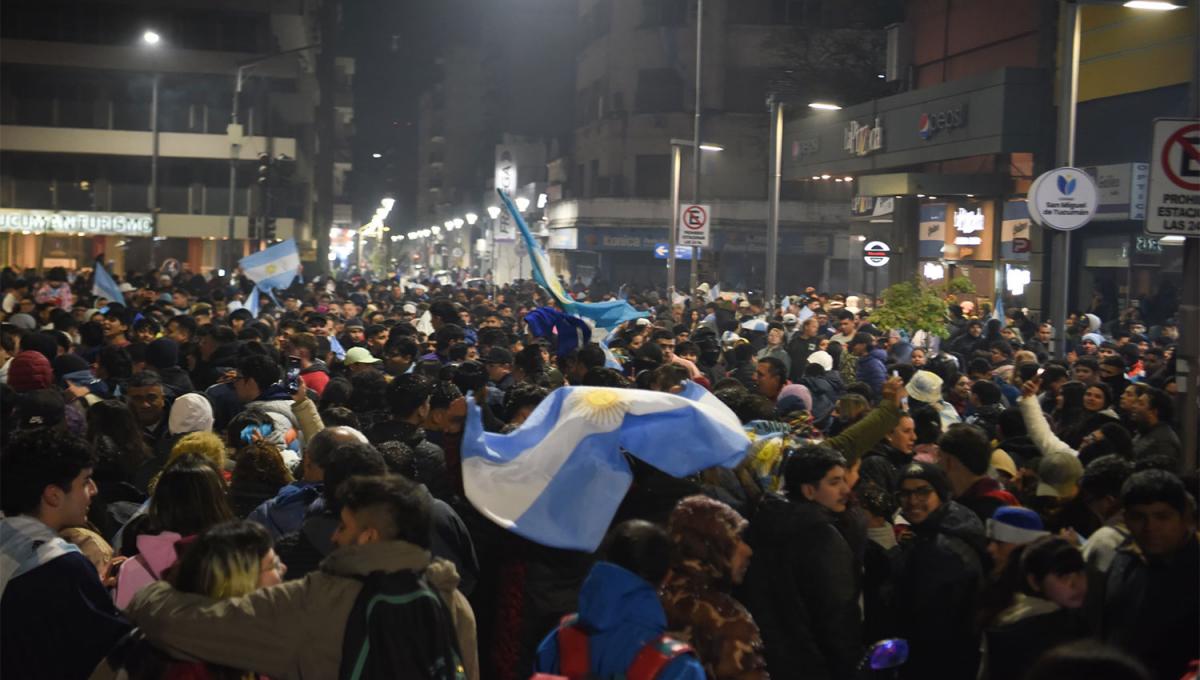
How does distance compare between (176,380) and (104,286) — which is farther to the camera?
(104,286)

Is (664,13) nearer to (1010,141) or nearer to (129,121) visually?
(129,121)

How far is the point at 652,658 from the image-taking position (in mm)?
4062

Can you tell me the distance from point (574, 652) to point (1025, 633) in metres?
1.71

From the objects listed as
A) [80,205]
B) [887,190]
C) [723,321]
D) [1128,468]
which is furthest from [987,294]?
[80,205]

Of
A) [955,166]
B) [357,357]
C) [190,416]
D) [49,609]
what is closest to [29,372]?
[190,416]

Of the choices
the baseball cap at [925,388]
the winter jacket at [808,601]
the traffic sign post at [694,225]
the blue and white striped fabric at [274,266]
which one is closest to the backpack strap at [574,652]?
the winter jacket at [808,601]

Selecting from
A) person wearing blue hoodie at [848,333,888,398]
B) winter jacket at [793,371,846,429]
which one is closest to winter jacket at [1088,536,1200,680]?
winter jacket at [793,371,846,429]

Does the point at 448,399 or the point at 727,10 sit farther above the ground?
the point at 727,10

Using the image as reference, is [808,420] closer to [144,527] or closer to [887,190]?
[144,527]

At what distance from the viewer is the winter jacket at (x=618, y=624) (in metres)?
4.10

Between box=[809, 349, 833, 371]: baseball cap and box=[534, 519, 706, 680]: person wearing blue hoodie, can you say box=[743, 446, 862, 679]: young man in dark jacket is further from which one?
box=[809, 349, 833, 371]: baseball cap

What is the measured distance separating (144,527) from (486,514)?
1.41m

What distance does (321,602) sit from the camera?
413cm

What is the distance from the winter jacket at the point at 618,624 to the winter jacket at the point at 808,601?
138 cm
